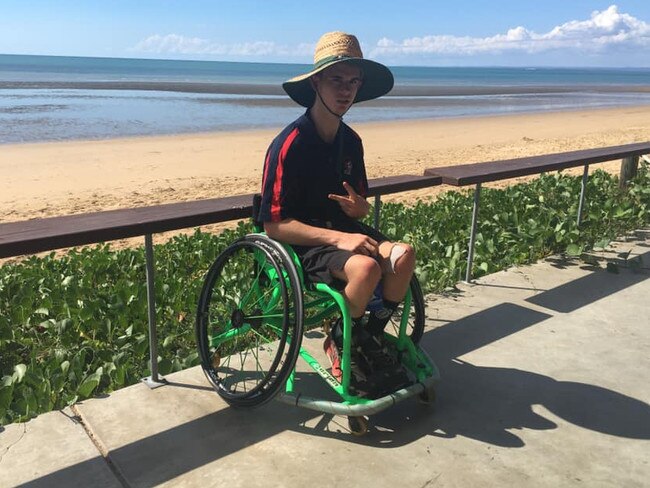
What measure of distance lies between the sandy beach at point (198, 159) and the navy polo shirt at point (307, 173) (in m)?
5.83

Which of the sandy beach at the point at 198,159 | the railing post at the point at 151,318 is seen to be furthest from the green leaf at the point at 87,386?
the sandy beach at the point at 198,159

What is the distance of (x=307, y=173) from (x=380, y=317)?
681 mm

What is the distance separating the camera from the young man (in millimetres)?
2582

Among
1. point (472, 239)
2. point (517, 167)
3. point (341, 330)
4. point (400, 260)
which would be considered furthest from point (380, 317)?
point (517, 167)

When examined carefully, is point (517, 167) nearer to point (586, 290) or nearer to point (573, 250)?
point (573, 250)

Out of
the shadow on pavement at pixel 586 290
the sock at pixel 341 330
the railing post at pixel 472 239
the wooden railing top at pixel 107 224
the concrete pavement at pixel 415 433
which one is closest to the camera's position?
the concrete pavement at pixel 415 433

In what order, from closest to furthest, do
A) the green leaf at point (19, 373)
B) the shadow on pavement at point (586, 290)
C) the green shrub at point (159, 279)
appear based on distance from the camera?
the green leaf at point (19, 373)
the green shrub at point (159, 279)
the shadow on pavement at point (586, 290)

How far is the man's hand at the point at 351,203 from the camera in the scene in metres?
2.78

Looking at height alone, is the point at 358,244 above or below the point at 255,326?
above

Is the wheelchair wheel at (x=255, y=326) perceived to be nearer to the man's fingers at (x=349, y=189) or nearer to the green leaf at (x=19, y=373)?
the man's fingers at (x=349, y=189)

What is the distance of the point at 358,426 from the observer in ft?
8.55

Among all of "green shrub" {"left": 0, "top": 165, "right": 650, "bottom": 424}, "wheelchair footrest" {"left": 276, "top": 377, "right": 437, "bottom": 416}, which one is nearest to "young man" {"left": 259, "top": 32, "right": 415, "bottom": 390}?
"wheelchair footrest" {"left": 276, "top": 377, "right": 437, "bottom": 416}

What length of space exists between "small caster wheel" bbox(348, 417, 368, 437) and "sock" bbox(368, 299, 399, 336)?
1.24ft

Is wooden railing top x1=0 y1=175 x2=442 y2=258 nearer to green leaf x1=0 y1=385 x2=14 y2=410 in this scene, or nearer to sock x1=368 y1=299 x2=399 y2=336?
green leaf x1=0 y1=385 x2=14 y2=410
